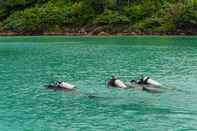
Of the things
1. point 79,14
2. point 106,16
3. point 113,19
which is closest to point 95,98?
point 113,19

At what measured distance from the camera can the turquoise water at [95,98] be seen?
36000 millimetres

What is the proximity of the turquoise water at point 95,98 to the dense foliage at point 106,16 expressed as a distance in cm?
7081

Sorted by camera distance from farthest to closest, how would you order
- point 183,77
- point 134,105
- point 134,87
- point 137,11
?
1. point 137,11
2. point 183,77
3. point 134,87
4. point 134,105

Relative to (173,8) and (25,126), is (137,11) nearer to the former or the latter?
(173,8)

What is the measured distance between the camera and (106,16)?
156875mm

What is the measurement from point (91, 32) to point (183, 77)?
3920 inches

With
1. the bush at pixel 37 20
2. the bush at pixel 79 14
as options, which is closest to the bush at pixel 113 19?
the bush at pixel 79 14

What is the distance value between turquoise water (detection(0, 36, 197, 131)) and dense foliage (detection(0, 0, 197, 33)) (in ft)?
232

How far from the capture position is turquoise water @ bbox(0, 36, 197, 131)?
3600cm

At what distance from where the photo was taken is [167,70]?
64875mm

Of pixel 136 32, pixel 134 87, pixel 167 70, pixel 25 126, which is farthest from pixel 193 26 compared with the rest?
pixel 25 126

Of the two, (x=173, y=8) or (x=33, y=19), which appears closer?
(x=173, y=8)

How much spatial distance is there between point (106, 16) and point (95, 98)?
113 m

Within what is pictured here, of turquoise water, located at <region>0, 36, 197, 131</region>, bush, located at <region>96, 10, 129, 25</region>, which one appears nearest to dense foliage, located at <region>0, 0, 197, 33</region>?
bush, located at <region>96, 10, 129, 25</region>
